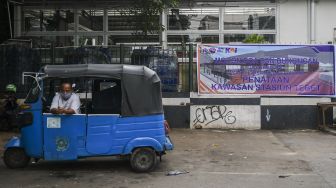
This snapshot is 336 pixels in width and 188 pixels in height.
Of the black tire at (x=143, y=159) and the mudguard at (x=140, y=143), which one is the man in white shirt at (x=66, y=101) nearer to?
the mudguard at (x=140, y=143)

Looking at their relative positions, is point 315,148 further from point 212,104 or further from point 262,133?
point 212,104

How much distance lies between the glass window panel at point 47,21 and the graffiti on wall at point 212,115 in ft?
22.2

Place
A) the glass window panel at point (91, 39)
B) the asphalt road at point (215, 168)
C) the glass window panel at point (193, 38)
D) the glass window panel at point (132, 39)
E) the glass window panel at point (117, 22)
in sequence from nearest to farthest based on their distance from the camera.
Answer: the asphalt road at point (215, 168) < the glass window panel at point (132, 39) < the glass window panel at point (193, 38) < the glass window panel at point (117, 22) < the glass window panel at point (91, 39)

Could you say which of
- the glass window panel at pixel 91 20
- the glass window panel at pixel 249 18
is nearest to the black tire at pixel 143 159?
the glass window panel at pixel 249 18

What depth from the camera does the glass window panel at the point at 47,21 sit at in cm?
1848

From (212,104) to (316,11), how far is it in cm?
587

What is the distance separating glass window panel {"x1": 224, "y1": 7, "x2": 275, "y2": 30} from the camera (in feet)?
58.6

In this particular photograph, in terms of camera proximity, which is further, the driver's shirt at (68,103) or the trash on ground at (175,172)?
the driver's shirt at (68,103)

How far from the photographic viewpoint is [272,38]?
17.9 metres

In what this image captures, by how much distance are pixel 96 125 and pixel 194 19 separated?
9.87 meters

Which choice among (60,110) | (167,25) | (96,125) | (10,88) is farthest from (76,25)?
(96,125)

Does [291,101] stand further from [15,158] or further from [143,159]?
[15,158]

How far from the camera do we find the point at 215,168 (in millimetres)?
9422

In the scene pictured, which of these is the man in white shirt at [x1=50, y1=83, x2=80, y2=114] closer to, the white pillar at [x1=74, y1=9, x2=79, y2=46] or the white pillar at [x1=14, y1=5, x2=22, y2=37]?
the white pillar at [x1=74, y1=9, x2=79, y2=46]
